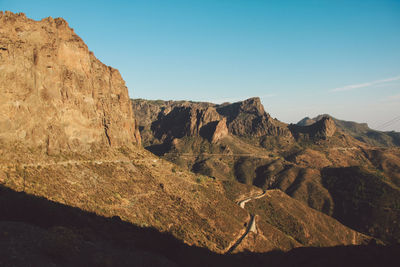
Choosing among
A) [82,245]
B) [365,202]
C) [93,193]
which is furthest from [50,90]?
[365,202]

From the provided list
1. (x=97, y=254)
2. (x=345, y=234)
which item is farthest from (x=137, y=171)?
(x=345, y=234)

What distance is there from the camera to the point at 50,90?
6569 cm

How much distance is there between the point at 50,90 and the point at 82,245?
2056 inches

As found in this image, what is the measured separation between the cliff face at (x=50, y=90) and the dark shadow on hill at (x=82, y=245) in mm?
24384

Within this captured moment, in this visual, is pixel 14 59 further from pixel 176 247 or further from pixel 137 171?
pixel 176 247

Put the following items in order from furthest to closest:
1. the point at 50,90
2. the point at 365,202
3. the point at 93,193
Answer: the point at 365,202
the point at 50,90
the point at 93,193

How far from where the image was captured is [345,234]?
115 m

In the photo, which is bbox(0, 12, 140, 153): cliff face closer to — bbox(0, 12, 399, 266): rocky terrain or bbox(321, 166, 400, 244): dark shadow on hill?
bbox(0, 12, 399, 266): rocky terrain

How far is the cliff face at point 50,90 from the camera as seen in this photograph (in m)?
55.7

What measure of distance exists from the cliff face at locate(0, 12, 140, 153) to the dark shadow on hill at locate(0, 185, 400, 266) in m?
24.4

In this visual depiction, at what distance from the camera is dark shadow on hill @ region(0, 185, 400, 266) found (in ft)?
76.2

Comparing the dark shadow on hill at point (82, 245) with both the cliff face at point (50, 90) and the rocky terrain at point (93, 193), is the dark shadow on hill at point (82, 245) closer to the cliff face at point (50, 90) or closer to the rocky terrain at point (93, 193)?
the rocky terrain at point (93, 193)

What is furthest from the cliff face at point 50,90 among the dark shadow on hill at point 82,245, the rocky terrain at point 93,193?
the dark shadow on hill at point 82,245

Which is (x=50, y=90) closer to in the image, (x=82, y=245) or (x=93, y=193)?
(x=93, y=193)
